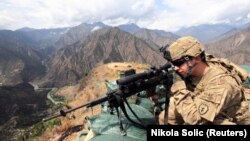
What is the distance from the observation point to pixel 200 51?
4289 mm

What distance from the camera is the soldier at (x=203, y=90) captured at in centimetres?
410

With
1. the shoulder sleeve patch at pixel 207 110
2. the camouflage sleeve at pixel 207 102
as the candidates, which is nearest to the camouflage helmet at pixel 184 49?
the camouflage sleeve at pixel 207 102

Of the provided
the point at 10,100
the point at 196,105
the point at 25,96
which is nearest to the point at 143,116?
the point at 196,105

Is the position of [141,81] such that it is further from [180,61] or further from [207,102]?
[207,102]

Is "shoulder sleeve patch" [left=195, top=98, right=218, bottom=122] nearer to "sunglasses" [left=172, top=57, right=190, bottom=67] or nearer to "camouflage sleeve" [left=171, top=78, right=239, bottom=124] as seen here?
"camouflage sleeve" [left=171, top=78, right=239, bottom=124]

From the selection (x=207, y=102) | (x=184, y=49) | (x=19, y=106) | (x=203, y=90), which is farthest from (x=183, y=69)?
(x=19, y=106)

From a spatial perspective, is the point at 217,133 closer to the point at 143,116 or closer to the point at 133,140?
the point at 133,140

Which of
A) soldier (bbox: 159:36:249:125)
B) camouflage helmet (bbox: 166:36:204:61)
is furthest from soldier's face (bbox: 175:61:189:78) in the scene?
camouflage helmet (bbox: 166:36:204:61)

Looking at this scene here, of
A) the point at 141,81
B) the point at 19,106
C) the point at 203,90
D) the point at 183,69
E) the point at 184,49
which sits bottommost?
the point at 19,106

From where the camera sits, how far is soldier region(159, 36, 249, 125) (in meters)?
4.10

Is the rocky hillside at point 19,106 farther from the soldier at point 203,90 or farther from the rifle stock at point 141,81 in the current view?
the soldier at point 203,90

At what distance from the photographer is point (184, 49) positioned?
14.0 ft

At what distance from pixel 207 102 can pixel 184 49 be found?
0.66 meters

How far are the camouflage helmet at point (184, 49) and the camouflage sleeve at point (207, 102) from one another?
1.34ft
